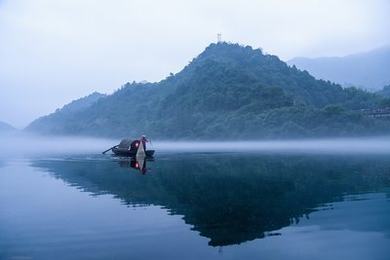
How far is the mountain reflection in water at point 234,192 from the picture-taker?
18953 mm

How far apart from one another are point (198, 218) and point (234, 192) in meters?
8.62

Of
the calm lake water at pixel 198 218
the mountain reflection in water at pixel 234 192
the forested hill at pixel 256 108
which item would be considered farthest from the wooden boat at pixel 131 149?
the forested hill at pixel 256 108

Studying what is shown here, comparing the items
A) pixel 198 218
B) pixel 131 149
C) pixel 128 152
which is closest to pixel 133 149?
pixel 131 149

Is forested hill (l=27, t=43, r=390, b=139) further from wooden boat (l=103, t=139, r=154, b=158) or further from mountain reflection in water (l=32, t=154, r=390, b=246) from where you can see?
mountain reflection in water (l=32, t=154, r=390, b=246)

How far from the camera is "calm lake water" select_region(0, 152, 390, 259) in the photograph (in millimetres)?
14664

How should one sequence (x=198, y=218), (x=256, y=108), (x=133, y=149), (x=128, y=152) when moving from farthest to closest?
(x=256, y=108), (x=133, y=149), (x=128, y=152), (x=198, y=218)

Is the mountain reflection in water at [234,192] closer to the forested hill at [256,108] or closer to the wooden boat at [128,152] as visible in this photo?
the wooden boat at [128,152]

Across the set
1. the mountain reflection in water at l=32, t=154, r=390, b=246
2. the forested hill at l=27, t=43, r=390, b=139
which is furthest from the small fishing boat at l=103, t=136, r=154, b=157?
the forested hill at l=27, t=43, r=390, b=139

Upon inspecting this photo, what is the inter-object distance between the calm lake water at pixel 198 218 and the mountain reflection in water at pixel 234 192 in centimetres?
7

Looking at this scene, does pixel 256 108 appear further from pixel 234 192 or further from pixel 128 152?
pixel 234 192

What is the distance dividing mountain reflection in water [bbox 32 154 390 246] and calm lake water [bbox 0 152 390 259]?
66 mm

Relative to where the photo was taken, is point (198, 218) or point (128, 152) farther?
point (128, 152)

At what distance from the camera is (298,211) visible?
21625mm

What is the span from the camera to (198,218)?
20266 mm
